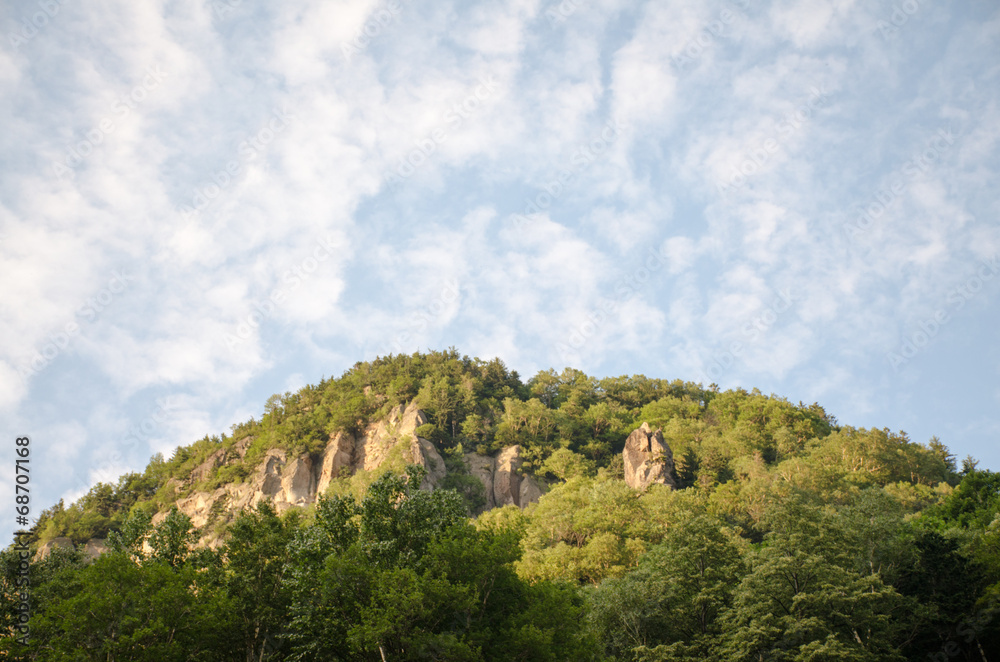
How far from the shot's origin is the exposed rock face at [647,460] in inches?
2815

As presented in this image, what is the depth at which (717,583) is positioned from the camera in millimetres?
37438

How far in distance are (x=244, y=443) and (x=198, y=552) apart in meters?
59.6

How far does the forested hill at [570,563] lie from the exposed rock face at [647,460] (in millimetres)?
262

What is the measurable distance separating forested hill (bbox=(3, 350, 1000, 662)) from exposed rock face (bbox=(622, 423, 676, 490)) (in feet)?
0.86

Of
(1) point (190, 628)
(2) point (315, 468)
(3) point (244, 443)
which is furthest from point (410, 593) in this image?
(3) point (244, 443)

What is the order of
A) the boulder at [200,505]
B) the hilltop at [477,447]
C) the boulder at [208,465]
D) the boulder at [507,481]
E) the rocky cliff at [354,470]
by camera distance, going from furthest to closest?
1. the boulder at [208,465]
2. the boulder at [200,505]
3. the boulder at [507,481]
4. the rocky cliff at [354,470]
5. the hilltop at [477,447]

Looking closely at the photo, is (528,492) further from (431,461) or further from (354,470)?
(354,470)

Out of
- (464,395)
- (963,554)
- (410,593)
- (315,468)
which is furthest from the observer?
(464,395)

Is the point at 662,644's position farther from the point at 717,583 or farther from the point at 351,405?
the point at 351,405

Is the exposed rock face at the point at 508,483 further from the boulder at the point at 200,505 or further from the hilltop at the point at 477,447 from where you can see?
the boulder at the point at 200,505

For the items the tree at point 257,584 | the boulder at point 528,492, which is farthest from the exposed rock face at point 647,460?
the tree at point 257,584

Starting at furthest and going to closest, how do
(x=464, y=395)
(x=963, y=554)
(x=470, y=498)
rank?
(x=464, y=395)
(x=470, y=498)
(x=963, y=554)

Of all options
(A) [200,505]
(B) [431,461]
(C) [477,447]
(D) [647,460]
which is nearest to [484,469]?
(C) [477,447]

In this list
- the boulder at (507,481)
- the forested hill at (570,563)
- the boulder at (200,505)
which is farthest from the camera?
the boulder at (200,505)
